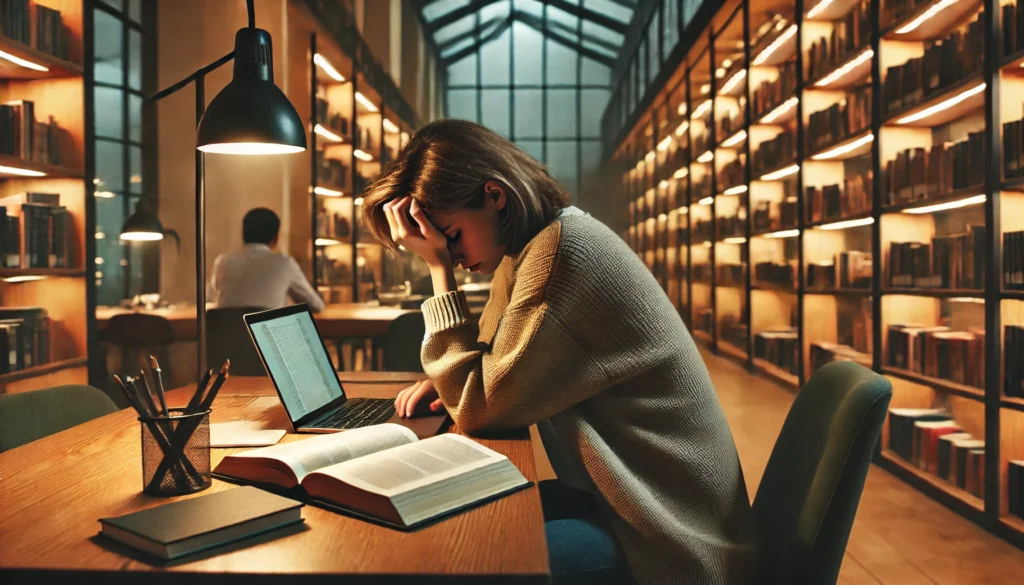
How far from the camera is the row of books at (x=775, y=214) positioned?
186 inches

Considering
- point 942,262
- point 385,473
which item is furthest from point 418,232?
point 942,262

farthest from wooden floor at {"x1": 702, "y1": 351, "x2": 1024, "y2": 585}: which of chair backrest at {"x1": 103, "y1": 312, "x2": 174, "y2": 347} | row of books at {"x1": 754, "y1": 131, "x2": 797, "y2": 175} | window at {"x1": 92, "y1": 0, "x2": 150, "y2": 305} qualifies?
window at {"x1": 92, "y1": 0, "x2": 150, "y2": 305}

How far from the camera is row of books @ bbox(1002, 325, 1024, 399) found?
2.66 m

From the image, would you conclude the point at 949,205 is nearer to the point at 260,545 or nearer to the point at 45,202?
the point at 260,545

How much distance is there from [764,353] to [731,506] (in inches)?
151

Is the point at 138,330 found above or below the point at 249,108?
below

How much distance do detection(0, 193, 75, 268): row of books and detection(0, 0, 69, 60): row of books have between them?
639mm

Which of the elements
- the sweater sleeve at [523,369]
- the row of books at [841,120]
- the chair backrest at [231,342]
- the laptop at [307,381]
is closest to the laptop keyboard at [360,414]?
the laptop at [307,381]

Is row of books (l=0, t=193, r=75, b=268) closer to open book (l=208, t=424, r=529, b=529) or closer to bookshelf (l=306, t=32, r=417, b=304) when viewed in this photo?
bookshelf (l=306, t=32, r=417, b=304)

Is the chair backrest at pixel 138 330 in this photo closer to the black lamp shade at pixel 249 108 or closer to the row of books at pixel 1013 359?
the black lamp shade at pixel 249 108

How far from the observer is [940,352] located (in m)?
3.28

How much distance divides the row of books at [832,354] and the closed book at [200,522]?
11.8 feet

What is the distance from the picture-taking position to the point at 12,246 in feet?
10.9

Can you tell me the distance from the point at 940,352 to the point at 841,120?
4.55ft
